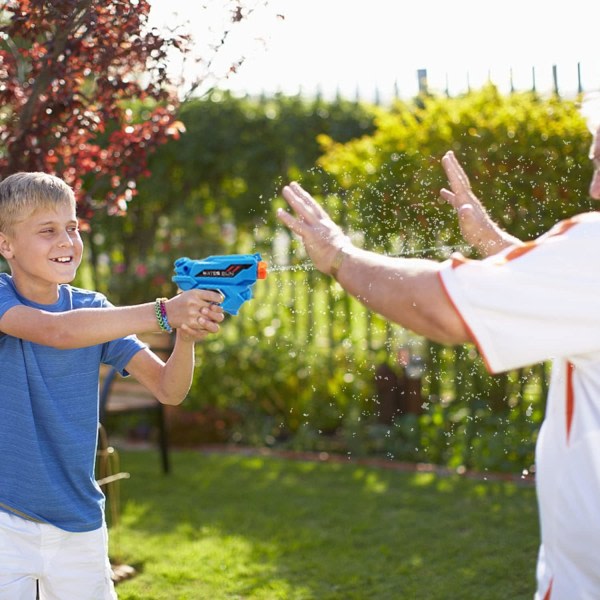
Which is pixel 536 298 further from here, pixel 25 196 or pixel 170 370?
pixel 25 196

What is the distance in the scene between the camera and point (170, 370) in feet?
8.16

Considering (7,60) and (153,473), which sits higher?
(7,60)

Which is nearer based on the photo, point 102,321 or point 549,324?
point 549,324

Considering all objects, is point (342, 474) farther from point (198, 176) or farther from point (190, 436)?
point (198, 176)

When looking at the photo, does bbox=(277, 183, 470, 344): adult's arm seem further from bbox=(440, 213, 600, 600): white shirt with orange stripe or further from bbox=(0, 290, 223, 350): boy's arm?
bbox=(0, 290, 223, 350): boy's arm

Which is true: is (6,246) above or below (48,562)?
above

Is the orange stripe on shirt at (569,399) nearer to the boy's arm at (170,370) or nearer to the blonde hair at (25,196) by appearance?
the boy's arm at (170,370)

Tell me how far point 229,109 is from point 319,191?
173cm

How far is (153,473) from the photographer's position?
6.26 metres

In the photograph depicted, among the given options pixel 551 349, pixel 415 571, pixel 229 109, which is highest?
pixel 229 109

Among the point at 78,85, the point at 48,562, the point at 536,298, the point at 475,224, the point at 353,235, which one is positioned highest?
the point at 78,85

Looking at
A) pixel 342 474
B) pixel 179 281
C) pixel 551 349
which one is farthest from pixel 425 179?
pixel 551 349

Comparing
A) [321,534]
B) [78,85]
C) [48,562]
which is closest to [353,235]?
[321,534]

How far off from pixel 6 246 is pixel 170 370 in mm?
522
